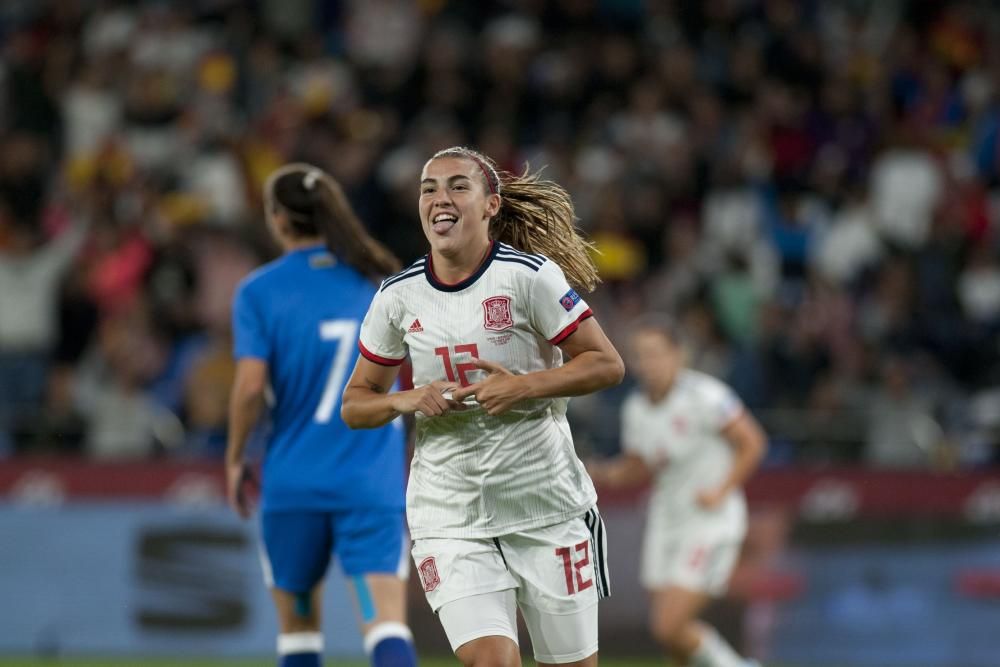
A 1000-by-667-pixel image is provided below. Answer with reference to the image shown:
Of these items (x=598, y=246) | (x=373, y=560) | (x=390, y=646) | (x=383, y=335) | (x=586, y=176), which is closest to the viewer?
(x=383, y=335)

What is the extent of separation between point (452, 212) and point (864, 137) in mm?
10970

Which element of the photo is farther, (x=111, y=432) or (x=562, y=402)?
(x=111, y=432)

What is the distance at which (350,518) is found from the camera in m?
6.68

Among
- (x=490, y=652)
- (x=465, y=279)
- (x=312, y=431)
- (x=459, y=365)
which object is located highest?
(x=465, y=279)

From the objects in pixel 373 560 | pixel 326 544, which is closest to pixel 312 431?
pixel 326 544

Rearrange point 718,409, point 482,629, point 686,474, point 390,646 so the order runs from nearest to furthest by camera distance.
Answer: point 482,629, point 390,646, point 718,409, point 686,474

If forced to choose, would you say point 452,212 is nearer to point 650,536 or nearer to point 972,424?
point 650,536

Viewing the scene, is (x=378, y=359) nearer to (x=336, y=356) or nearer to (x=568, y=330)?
(x=568, y=330)

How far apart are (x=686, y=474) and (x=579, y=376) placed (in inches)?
197

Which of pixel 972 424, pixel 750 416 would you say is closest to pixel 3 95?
pixel 750 416

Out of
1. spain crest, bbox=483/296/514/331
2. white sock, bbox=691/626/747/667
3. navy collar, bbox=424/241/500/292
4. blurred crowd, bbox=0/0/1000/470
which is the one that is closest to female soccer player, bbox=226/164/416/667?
navy collar, bbox=424/241/500/292

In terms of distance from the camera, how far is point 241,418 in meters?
6.77

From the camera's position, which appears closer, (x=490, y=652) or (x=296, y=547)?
(x=490, y=652)

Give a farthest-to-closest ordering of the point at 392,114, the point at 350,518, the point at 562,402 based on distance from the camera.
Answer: the point at 392,114 < the point at 350,518 < the point at 562,402
